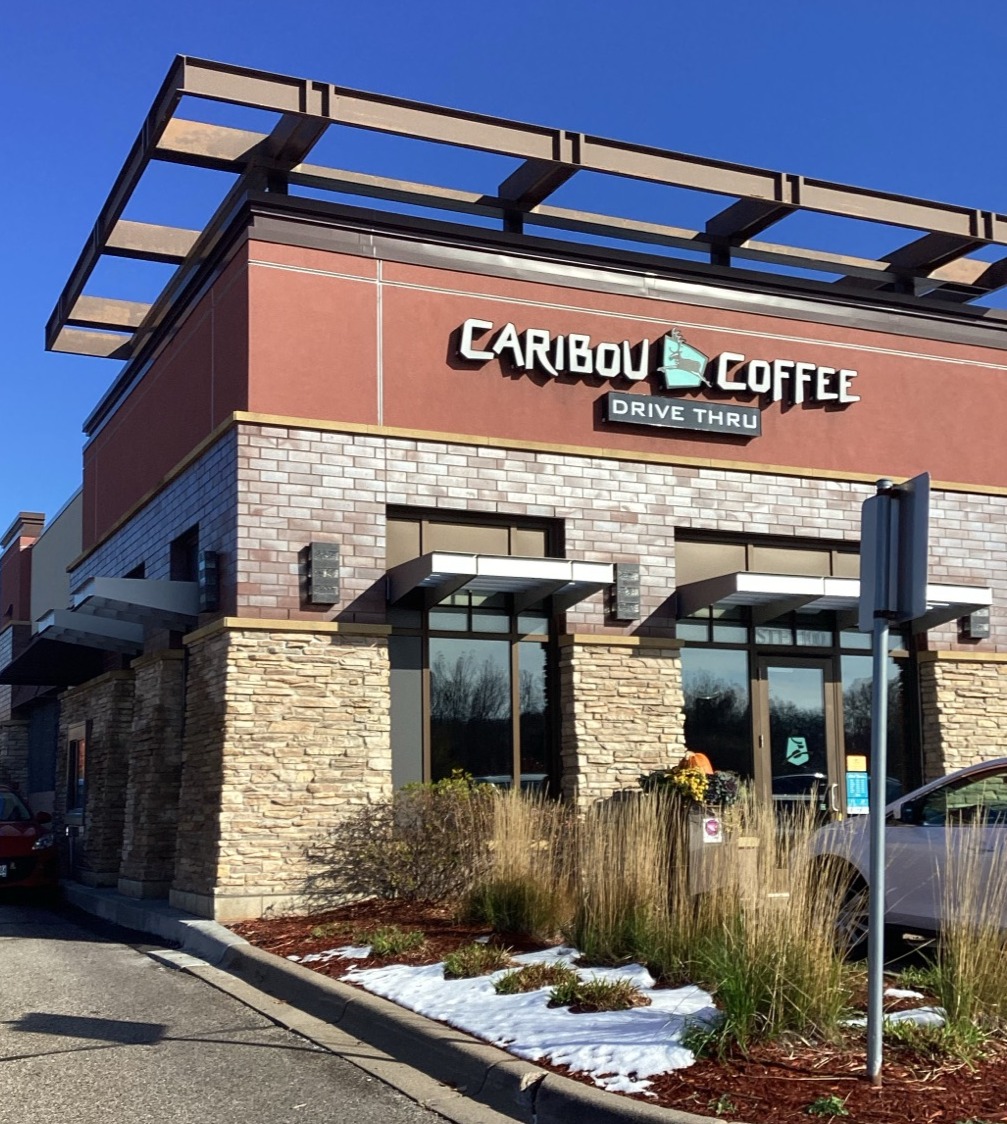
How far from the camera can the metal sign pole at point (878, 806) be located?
6.11 m

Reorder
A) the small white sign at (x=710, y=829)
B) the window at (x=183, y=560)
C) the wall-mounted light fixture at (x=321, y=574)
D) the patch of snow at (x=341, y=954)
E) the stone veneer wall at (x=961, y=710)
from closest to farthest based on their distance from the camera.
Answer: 1. the small white sign at (x=710, y=829)
2. the patch of snow at (x=341, y=954)
3. the wall-mounted light fixture at (x=321, y=574)
4. the window at (x=183, y=560)
5. the stone veneer wall at (x=961, y=710)

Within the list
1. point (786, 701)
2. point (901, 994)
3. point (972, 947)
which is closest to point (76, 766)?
point (786, 701)

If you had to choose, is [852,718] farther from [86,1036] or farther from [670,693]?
[86,1036]

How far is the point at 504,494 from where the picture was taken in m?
16.2

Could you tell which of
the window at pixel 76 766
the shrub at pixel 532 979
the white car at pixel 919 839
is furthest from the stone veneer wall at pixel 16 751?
the white car at pixel 919 839

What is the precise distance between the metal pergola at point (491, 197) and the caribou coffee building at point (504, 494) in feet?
0.16

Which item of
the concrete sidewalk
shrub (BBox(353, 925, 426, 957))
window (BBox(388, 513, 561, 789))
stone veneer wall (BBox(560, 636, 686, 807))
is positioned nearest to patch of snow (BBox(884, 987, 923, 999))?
the concrete sidewalk

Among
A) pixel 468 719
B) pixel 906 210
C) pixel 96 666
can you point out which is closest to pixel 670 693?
pixel 468 719

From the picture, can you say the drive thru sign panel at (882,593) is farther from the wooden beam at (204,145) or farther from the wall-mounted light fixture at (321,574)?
the wooden beam at (204,145)

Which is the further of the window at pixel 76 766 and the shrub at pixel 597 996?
the window at pixel 76 766

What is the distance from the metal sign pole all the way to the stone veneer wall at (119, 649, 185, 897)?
12.0 meters

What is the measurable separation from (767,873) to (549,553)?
9.04 m

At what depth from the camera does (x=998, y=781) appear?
32.1 feet

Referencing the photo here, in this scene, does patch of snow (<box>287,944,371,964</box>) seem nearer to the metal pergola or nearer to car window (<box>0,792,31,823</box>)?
the metal pergola
